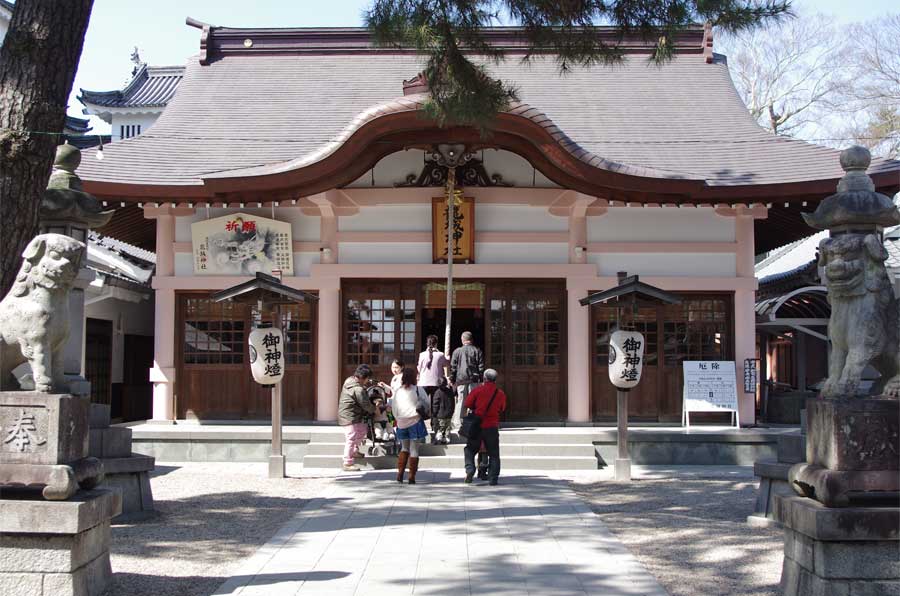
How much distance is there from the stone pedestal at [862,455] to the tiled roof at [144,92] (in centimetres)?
2412

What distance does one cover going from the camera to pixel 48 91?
7.12 metres

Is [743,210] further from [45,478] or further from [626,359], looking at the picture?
[45,478]

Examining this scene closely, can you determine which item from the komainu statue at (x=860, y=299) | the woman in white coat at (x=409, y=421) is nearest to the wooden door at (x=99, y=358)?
the woman in white coat at (x=409, y=421)

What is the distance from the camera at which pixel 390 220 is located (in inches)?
571

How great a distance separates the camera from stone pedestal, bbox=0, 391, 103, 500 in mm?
5273

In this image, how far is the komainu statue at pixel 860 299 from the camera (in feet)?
17.8

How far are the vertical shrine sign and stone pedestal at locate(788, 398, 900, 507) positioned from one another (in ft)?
30.3

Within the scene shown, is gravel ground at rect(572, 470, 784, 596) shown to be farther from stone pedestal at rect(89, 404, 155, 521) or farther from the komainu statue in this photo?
stone pedestal at rect(89, 404, 155, 521)

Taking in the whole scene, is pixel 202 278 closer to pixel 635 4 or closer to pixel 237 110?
pixel 237 110

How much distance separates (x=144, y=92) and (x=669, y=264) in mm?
19399

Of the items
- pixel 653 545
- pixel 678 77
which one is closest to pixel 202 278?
pixel 653 545

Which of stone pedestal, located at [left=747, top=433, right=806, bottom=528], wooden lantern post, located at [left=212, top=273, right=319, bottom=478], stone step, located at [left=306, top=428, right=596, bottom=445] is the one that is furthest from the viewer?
stone step, located at [left=306, top=428, right=596, bottom=445]

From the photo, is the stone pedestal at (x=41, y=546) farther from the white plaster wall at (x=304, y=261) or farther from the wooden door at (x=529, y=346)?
the wooden door at (x=529, y=346)

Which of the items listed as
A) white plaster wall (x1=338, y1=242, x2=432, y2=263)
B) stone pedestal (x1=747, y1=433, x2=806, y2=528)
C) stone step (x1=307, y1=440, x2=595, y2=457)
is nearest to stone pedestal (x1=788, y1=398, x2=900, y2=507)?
stone pedestal (x1=747, y1=433, x2=806, y2=528)
